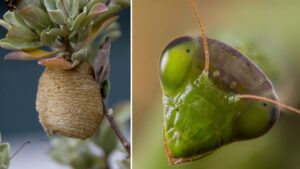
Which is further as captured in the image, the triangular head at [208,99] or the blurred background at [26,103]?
the blurred background at [26,103]

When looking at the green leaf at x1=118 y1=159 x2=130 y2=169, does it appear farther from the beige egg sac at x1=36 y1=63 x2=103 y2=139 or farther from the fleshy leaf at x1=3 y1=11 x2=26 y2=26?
the fleshy leaf at x1=3 y1=11 x2=26 y2=26

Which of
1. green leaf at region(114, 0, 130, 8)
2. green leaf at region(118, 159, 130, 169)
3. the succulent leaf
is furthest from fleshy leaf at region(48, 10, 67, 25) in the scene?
green leaf at region(118, 159, 130, 169)

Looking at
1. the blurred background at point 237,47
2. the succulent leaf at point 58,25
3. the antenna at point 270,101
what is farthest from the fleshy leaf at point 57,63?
the antenna at point 270,101

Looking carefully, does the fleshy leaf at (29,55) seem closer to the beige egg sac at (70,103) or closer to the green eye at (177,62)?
the beige egg sac at (70,103)

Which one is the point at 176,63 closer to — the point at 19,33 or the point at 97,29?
the point at 97,29

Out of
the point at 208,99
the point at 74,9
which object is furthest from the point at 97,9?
the point at 208,99

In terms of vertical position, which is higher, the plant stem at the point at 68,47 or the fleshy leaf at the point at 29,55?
the plant stem at the point at 68,47
